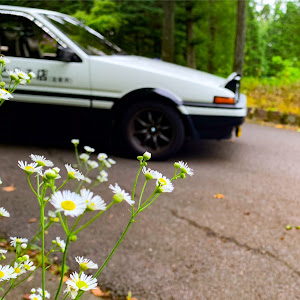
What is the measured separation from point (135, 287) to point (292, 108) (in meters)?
6.97

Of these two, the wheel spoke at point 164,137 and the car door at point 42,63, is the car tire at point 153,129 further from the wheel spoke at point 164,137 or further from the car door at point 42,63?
the car door at point 42,63

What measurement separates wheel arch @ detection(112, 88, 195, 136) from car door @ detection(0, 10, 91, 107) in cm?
38

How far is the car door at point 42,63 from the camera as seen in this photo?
494 centimetres

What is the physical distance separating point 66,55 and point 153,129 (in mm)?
1360

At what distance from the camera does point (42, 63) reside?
4.95m

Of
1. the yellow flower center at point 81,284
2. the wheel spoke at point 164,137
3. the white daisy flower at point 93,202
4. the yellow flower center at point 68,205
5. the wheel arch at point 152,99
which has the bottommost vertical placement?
the wheel spoke at point 164,137

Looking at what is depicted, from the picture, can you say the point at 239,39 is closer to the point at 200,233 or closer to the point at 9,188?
the point at 9,188

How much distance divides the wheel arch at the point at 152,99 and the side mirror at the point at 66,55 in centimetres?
73

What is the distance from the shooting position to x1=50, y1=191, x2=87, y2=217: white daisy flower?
93 centimetres

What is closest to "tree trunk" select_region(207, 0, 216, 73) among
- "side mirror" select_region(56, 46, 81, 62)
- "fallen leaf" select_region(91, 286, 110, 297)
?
"side mirror" select_region(56, 46, 81, 62)

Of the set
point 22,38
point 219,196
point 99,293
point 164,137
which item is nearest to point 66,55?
point 22,38

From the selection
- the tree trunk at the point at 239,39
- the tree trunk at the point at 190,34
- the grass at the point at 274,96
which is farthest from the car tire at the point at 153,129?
the tree trunk at the point at 190,34

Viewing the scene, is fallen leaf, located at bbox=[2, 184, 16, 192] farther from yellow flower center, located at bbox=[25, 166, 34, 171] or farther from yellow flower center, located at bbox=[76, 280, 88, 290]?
yellow flower center, located at bbox=[76, 280, 88, 290]

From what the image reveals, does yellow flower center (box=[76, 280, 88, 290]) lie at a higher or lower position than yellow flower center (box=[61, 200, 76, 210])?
lower
